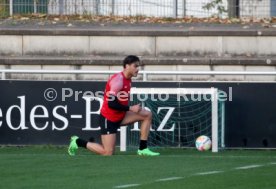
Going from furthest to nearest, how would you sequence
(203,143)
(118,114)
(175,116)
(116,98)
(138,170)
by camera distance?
(175,116)
(203,143)
(118,114)
(116,98)
(138,170)

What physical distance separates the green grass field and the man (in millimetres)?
241

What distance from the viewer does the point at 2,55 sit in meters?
24.6

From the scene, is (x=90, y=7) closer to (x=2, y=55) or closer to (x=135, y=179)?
(x=2, y=55)

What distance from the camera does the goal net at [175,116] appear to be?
2003 cm

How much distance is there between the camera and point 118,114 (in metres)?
18.0

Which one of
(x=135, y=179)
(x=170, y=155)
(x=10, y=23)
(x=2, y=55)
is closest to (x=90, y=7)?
(x=10, y=23)

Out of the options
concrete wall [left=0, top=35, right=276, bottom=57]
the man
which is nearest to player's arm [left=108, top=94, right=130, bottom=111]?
the man

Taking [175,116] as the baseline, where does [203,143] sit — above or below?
below

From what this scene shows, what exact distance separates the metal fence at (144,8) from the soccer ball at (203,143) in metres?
8.72

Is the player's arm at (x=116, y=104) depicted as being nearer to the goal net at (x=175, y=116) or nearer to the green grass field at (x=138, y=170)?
the green grass field at (x=138, y=170)

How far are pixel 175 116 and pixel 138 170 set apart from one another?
5352 millimetres

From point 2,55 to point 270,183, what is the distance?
1238 cm

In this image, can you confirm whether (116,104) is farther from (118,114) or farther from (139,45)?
(139,45)

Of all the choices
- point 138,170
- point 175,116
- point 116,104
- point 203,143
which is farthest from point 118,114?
point 138,170
